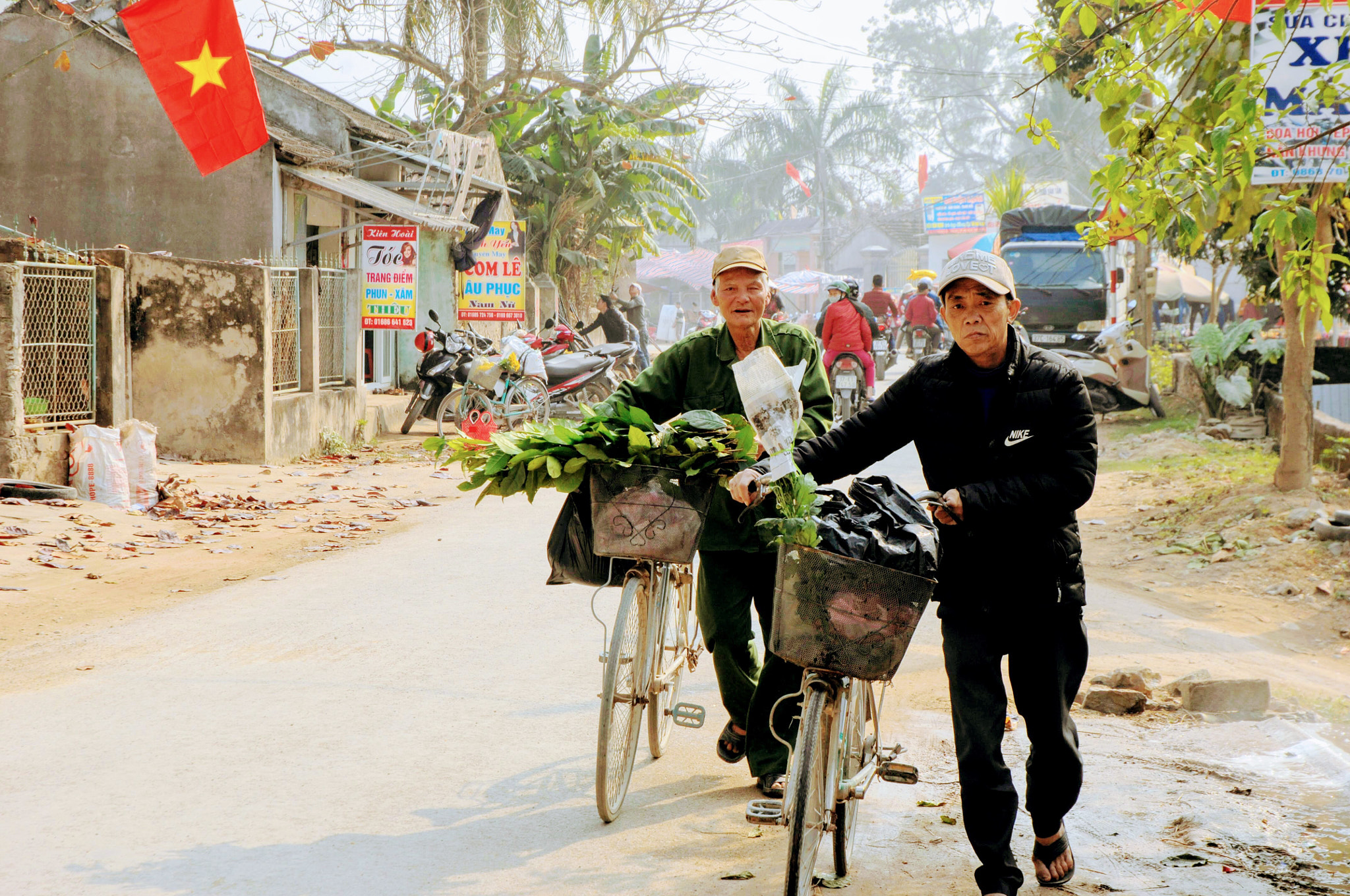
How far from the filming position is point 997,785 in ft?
11.0

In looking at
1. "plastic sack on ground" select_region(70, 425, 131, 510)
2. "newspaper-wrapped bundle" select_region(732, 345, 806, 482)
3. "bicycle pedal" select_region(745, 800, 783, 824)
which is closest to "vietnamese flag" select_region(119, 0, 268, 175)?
"plastic sack on ground" select_region(70, 425, 131, 510)

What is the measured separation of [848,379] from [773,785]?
35.8ft

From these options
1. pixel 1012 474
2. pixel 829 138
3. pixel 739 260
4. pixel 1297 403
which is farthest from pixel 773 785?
pixel 829 138

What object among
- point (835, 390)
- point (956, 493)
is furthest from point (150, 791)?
point (835, 390)

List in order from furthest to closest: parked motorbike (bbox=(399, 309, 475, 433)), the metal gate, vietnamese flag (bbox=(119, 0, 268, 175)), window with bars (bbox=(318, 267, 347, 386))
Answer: parked motorbike (bbox=(399, 309, 475, 433)) < window with bars (bbox=(318, 267, 347, 386)) < vietnamese flag (bbox=(119, 0, 268, 175)) < the metal gate

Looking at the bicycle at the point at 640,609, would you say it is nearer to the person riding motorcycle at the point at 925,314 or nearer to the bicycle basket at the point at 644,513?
the bicycle basket at the point at 644,513

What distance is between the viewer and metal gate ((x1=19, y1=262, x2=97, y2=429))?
974 cm

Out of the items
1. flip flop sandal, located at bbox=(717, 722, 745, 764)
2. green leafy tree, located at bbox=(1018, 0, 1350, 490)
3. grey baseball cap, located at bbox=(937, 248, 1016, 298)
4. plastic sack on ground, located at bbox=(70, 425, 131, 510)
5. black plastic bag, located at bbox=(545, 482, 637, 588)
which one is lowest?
flip flop sandal, located at bbox=(717, 722, 745, 764)

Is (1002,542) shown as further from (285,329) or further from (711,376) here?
(285,329)

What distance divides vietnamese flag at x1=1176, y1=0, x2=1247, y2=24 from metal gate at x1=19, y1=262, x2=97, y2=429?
845 cm

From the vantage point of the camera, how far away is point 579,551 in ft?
13.5

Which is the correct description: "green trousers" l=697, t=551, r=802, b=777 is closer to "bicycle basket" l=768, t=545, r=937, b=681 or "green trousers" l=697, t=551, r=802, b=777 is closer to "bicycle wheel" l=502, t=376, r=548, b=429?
"bicycle basket" l=768, t=545, r=937, b=681

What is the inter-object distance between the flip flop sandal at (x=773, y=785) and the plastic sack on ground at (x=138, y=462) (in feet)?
23.5

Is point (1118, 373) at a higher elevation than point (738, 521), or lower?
higher
